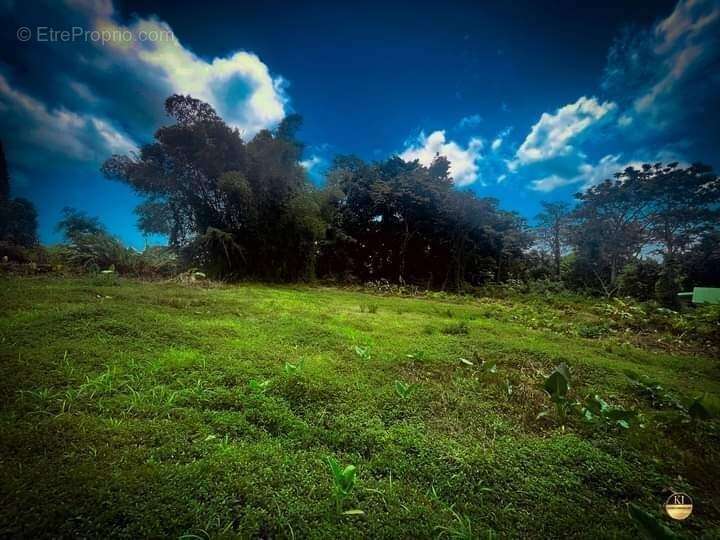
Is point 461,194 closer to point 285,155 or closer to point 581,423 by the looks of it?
point 285,155

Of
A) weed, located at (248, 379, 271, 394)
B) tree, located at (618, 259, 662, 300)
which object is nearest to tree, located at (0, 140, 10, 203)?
weed, located at (248, 379, 271, 394)

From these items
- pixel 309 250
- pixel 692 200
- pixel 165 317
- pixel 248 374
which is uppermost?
pixel 692 200

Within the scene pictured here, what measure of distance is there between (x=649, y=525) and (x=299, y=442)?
4.83 ft

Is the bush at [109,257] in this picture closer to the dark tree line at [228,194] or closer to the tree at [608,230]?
the dark tree line at [228,194]

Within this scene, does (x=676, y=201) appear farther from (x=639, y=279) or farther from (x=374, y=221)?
(x=374, y=221)

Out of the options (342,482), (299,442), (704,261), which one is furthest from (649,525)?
(704,261)

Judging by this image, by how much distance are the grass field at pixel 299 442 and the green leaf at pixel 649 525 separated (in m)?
0.18

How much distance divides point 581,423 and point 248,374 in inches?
95.5

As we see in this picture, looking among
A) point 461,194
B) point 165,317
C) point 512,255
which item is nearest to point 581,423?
point 165,317

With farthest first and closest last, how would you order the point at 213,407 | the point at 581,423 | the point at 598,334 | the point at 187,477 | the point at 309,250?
the point at 309,250, the point at 598,334, the point at 581,423, the point at 213,407, the point at 187,477

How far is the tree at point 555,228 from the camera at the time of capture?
17156 millimetres

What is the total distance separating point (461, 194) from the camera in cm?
1468

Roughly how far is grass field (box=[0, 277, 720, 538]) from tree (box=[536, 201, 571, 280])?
1674cm

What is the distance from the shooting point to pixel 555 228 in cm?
1781
